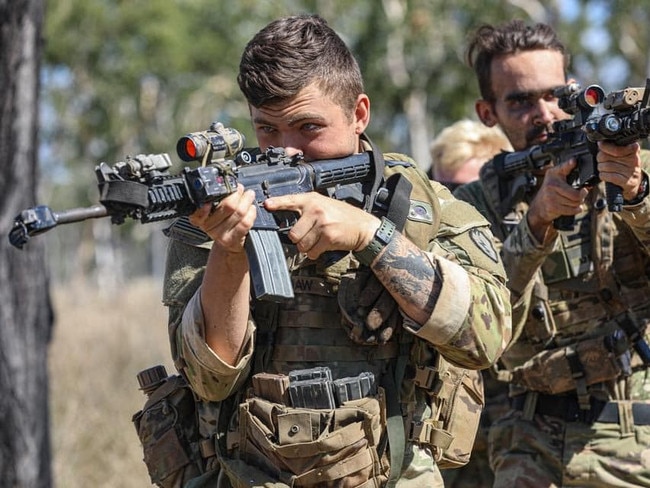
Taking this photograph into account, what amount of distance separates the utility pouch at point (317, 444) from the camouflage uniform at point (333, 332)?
0.40ft

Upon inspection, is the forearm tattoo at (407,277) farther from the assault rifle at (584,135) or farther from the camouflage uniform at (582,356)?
the camouflage uniform at (582,356)

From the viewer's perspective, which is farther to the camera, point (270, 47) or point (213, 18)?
point (213, 18)

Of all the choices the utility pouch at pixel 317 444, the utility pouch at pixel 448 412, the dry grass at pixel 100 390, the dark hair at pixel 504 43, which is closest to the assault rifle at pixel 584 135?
the dark hair at pixel 504 43

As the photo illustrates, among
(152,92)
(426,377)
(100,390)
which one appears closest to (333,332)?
(426,377)

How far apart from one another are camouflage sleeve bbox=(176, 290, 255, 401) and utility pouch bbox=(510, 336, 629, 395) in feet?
5.02

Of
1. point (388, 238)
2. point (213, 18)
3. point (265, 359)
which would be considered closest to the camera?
point (388, 238)

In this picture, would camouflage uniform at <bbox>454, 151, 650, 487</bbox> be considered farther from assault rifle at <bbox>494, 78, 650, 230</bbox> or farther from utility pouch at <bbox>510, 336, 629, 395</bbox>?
assault rifle at <bbox>494, 78, 650, 230</bbox>

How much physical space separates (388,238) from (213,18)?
28.8m

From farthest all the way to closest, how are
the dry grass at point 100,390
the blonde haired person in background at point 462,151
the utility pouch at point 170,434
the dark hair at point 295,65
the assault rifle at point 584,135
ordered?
the dry grass at point 100,390
the blonde haired person in background at point 462,151
the assault rifle at point 584,135
the utility pouch at point 170,434
the dark hair at point 295,65

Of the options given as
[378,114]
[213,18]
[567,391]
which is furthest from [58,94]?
[567,391]

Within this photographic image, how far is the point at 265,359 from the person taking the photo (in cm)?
288

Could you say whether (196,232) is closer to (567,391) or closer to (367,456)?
(367,456)

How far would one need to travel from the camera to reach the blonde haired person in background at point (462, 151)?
500 centimetres

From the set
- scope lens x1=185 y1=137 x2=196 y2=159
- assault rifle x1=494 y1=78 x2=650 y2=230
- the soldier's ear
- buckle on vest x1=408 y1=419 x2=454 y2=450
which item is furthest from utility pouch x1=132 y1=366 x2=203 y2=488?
the soldier's ear
